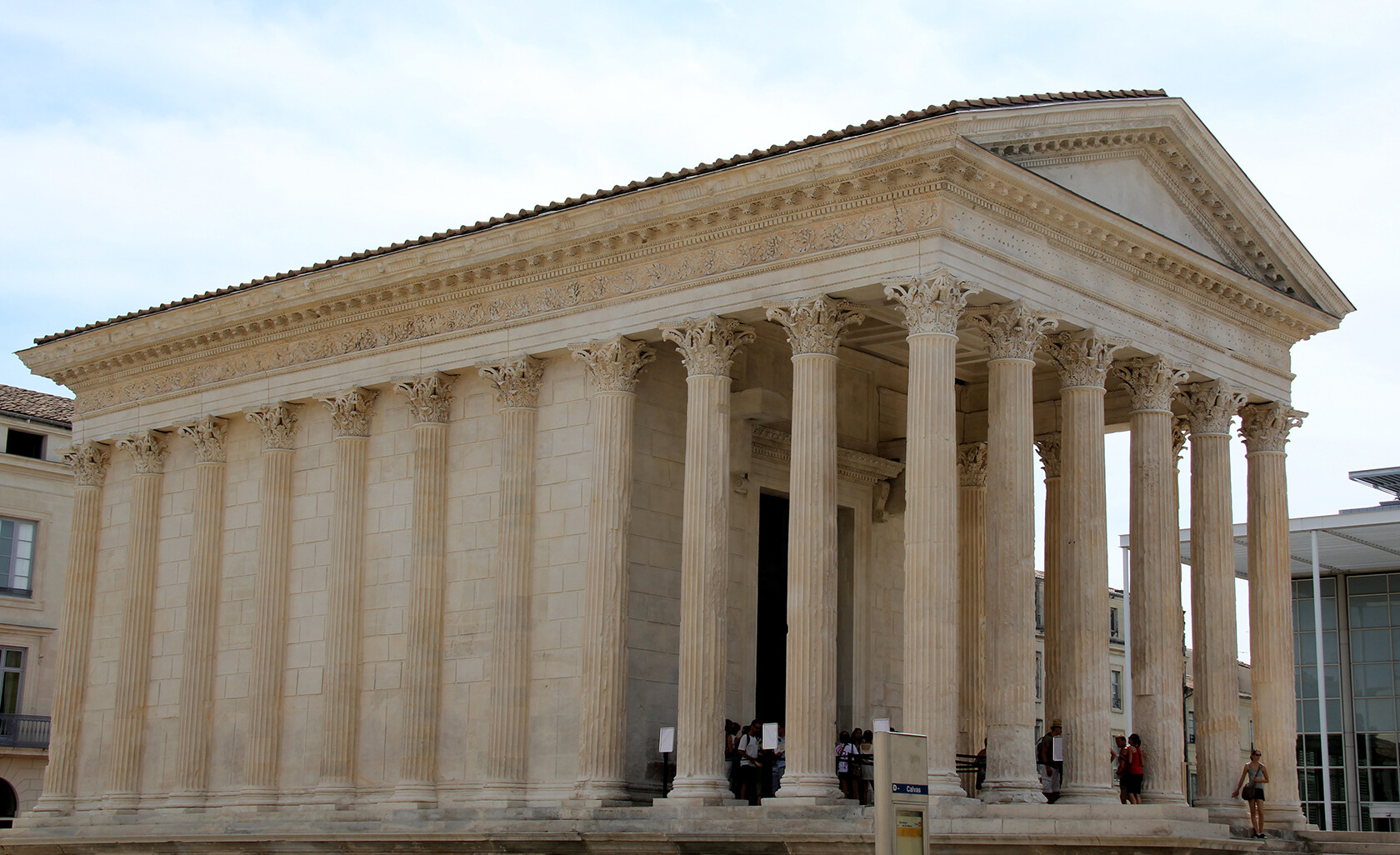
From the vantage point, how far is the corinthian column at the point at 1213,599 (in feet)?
85.1

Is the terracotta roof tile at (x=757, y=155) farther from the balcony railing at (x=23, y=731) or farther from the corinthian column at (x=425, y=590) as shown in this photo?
the balcony railing at (x=23, y=731)

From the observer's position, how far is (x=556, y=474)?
26.1 m

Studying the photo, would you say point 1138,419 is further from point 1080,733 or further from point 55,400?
point 55,400

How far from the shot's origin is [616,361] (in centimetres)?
2517

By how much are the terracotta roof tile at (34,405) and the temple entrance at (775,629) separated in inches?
983

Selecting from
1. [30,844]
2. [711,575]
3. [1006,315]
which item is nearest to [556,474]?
[711,575]

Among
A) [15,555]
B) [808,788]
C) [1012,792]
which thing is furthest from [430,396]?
[15,555]

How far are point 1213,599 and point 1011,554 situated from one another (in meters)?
5.71

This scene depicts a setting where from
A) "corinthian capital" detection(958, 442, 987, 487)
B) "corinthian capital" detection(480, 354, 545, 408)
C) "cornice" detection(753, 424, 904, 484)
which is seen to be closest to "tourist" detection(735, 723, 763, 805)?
"cornice" detection(753, 424, 904, 484)

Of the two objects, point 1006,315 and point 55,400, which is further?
point 55,400

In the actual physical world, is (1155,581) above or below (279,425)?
below

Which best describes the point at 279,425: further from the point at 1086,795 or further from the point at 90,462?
the point at 1086,795

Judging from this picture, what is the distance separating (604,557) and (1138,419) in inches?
326

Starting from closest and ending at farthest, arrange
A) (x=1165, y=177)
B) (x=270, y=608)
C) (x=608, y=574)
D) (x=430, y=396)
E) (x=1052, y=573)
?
(x=608, y=574), (x=1165, y=177), (x=430, y=396), (x=270, y=608), (x=1052, y=573)
